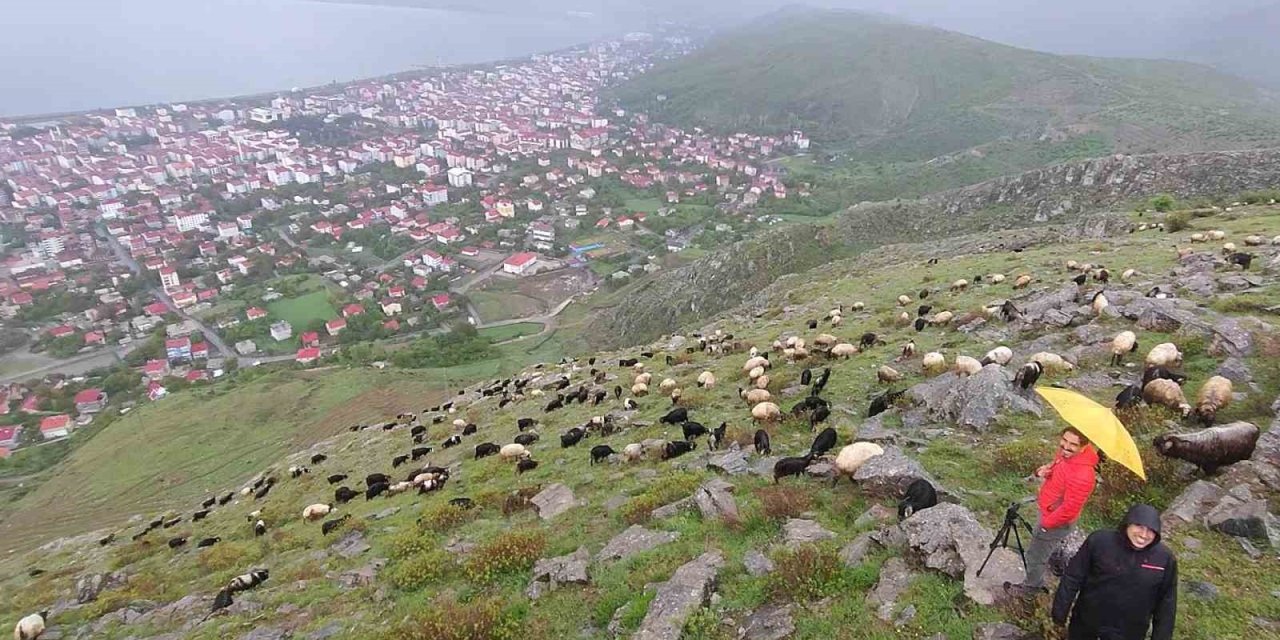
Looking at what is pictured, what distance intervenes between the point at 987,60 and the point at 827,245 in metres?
164

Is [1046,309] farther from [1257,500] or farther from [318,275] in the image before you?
[318,275]

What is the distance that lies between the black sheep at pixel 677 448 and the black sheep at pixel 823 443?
9.52 ft

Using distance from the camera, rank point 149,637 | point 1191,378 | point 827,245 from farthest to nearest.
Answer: point 827,245, point 149,637, point 1191,378

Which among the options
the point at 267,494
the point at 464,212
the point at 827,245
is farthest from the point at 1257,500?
the point at 464,212

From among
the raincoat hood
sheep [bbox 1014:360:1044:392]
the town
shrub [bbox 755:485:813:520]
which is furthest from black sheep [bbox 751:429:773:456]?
the town

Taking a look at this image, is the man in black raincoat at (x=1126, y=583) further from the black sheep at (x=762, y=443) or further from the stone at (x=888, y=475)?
the black sheep at (x=762, y=443)

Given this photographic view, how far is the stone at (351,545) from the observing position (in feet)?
42.3

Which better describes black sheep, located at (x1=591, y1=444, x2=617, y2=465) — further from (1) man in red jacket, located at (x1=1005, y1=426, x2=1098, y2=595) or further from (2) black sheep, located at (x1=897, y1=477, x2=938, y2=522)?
(1) man in red jacket, located at (x1=1005, y1=426, x2=1098, y2=595)

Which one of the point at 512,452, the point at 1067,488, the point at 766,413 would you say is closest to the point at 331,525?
the point at 512,452

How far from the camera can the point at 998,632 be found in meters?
6.31

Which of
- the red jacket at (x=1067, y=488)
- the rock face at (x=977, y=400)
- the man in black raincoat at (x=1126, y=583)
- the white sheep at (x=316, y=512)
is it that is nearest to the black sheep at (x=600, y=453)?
the rock face at (x=977, y=400)

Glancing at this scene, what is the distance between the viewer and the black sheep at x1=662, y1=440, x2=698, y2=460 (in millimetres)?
13281

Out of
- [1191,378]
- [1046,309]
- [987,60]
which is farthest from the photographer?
[987,60]

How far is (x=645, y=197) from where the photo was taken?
13950 centimetres
